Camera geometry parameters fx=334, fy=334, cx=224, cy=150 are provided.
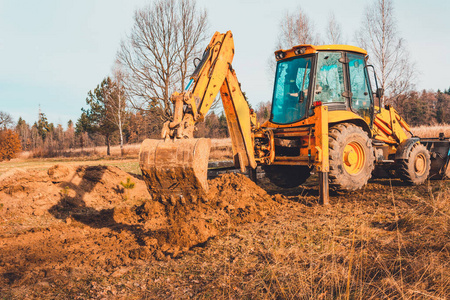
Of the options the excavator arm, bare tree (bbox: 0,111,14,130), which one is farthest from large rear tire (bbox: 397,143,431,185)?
bare tree (bbox: 0,111,14,130)

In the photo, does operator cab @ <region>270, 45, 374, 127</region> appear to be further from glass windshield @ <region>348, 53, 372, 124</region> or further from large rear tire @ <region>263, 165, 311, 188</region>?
large rear tire @ <region>263, 165, 311, 188</region>

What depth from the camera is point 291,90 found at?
6.98 m

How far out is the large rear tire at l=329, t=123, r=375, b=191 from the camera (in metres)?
6.07

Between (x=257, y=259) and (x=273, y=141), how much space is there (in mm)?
3711

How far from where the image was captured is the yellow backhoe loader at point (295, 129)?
4719 millimetres

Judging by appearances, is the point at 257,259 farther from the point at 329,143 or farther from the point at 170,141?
the point at 329,143

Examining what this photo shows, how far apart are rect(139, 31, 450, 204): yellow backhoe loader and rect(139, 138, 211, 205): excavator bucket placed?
14 millimetres

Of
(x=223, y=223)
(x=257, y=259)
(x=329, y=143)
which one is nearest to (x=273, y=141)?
(x=329, y=143)

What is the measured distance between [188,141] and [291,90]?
10.4ft

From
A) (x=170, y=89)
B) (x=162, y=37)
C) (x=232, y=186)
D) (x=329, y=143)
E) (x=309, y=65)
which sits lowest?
(x=232, y=186)

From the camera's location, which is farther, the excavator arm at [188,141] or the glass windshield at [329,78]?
the glass windshield at [329,78]

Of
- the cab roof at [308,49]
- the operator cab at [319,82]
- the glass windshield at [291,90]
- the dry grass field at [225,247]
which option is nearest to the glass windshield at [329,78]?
the operator cab at [319,82]

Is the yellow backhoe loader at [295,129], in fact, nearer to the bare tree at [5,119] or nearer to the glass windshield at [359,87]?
the glass windshield at [359,87]

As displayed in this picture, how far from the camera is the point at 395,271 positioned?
2.98 m
